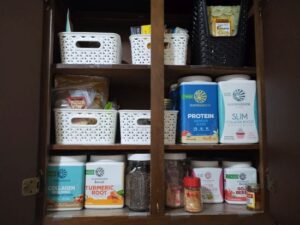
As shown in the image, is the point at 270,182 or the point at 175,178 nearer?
the point at 270,182

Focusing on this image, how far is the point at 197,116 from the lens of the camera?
103cm

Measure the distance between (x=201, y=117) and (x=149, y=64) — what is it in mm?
310

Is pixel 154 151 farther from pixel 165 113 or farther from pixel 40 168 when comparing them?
pixel 40 168

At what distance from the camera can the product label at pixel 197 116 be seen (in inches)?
40.3

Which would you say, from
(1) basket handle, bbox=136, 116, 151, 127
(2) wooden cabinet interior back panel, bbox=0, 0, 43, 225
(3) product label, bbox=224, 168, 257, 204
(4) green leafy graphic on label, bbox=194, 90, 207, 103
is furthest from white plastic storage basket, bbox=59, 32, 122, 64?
(3) product label, bbox=224, 168, 257, 204

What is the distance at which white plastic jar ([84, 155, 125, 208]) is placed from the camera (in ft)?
3.25

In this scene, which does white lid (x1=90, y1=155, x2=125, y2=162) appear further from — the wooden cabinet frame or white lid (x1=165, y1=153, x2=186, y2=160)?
white lid (x1=165, y1=153, x2=186, y2=160)

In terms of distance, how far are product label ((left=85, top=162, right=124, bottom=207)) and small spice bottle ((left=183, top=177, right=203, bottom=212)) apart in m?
0.26

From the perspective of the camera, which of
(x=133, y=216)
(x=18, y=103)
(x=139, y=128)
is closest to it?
(x=18, y=103)

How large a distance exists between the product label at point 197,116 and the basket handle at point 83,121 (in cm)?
37

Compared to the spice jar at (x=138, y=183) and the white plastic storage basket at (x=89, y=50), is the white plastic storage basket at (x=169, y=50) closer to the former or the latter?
the white plastic storage basket at (x=89, y=50)

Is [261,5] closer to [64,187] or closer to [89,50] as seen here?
[89,50]

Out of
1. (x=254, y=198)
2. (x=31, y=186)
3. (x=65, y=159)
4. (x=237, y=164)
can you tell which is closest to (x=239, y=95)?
(x=237, y=164)

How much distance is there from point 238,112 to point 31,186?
0.84 metres
